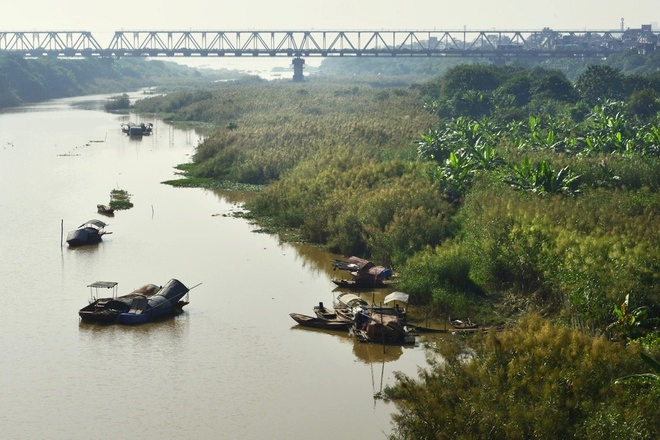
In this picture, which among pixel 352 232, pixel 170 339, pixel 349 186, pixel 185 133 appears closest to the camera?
pixel 170 339

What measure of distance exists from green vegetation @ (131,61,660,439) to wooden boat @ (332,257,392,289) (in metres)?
1.05

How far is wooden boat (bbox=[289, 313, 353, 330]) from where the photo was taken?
28094mm

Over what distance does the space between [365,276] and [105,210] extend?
1731 cm

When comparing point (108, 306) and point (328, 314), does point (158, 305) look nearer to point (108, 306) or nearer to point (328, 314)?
point (108, 306)

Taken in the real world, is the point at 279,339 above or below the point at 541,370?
below

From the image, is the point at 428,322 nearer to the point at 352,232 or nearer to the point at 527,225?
the point at 527,225

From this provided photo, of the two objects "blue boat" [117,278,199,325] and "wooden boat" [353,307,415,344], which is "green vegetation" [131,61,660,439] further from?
"blue boat" [117,278,199,325]

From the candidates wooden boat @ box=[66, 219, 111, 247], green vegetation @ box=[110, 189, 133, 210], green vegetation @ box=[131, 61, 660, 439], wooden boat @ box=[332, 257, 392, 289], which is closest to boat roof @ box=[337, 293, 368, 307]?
green vegetation @ box=[131, 61, 660, 439]

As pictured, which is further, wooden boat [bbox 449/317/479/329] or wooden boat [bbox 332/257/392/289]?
wooden boat [bbox 332/257/392/289]

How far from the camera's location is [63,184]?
53938mm

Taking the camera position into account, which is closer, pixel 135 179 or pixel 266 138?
pixel 135 179

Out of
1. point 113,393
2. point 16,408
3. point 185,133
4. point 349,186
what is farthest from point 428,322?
point 185,133

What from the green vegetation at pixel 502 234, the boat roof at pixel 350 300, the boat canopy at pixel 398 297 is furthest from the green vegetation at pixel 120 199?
the boat canopy at pixel 398 297

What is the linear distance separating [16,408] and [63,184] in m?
32.6
